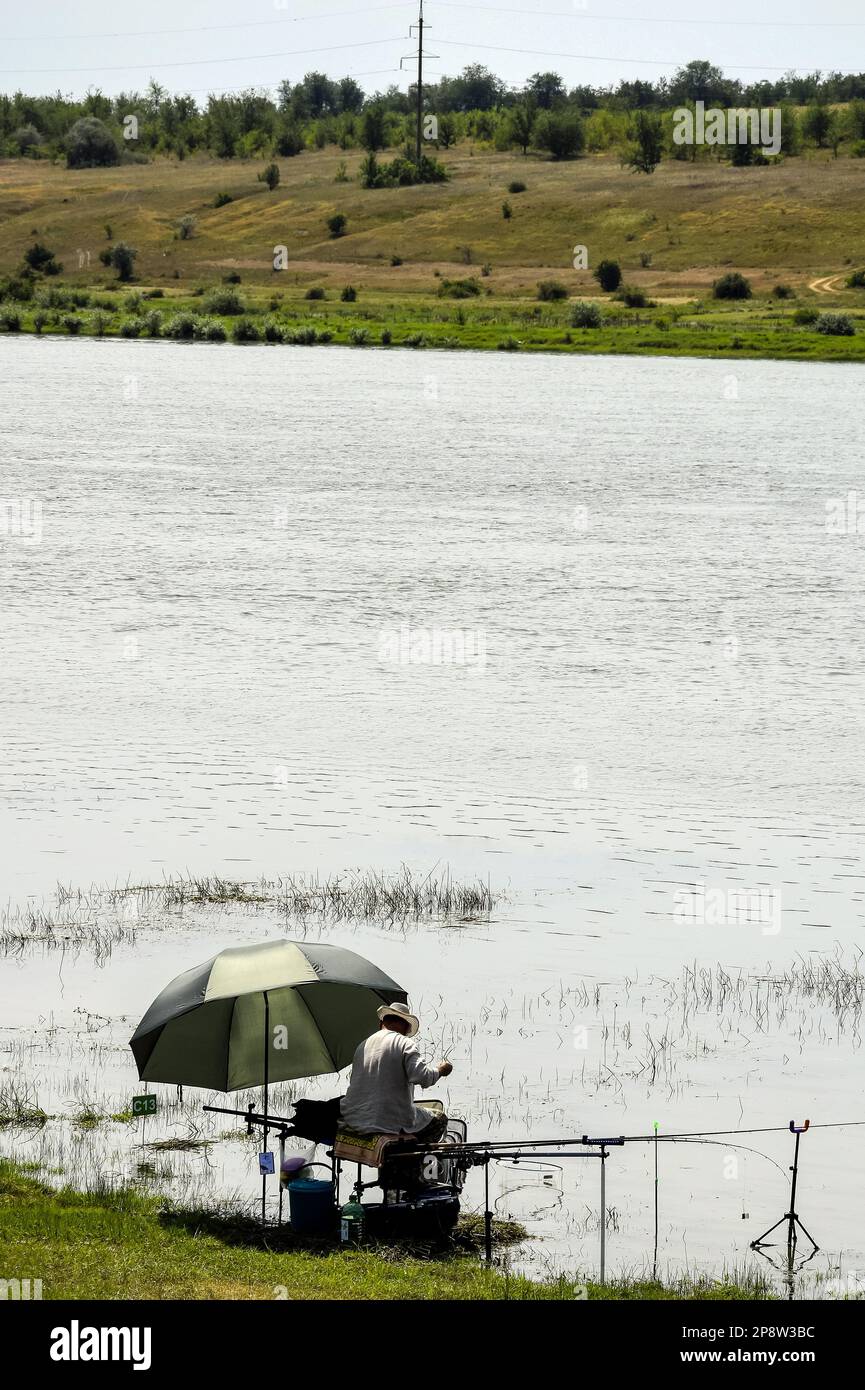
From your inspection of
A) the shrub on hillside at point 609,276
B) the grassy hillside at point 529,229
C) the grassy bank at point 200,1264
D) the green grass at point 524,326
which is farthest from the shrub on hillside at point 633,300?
the grassy bank at point 200,1264

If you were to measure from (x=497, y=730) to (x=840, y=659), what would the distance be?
10.3m

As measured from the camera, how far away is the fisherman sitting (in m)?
13.3

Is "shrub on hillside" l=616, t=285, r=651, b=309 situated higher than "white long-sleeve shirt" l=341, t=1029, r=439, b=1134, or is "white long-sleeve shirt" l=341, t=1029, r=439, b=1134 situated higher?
"shrub on hillside" l=616, t=285, r=651, b=309

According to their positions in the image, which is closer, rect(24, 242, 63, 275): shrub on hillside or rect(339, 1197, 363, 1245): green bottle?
Answer: rect(339, 1197, 363, 1245): green bottle

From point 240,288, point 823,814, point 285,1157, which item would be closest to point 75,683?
point 823,814

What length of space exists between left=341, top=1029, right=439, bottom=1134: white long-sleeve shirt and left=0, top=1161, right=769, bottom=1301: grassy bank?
3.12 ft

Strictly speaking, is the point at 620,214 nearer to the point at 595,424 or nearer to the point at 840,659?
the point at 595,424

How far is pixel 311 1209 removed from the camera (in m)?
13.3

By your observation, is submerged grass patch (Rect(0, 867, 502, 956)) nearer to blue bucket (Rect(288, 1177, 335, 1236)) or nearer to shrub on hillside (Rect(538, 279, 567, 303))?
blue bucket (Rect(288, 1177, 335, 1236))

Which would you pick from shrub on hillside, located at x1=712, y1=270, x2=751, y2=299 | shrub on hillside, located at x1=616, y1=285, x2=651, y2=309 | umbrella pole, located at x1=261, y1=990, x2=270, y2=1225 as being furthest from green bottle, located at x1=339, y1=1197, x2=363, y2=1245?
shrub on hillside, located at x1=712, y1=270, x2=751, y2=299

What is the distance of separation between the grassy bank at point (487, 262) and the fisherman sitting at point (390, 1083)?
10338 cm

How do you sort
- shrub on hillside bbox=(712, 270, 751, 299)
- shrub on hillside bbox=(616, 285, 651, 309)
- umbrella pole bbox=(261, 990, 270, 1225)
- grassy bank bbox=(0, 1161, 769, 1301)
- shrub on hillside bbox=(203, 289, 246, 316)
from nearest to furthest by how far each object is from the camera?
grassy bank bbox=(0, 1161, 769, 1301) → umbrella pole bbox=(261, 990, 270, 1225) → shrub on hillside bbox=(203, 289, 246, 316) → shrub on hillside bbox=(616, 285, 651, 309) → shrub on hillside bbox=(712, 270, 751, 299)

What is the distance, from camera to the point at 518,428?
86562 mm

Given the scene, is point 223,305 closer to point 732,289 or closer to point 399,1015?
point 732,289
